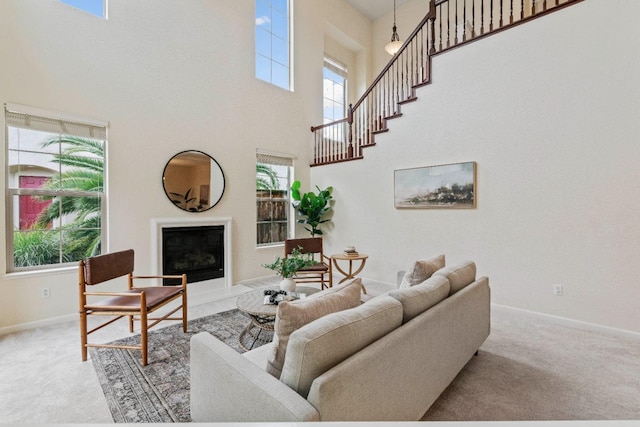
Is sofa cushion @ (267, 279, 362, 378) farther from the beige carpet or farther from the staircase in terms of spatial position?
the staircase

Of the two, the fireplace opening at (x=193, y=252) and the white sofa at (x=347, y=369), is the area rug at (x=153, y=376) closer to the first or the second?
the white sofa at (x=347, y=369)

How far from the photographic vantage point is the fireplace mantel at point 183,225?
3965mm

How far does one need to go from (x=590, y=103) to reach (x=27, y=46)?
5978 mm

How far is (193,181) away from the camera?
4.34m

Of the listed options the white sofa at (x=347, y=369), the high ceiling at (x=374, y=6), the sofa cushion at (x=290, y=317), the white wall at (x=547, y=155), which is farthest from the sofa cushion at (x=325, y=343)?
the high ceiling at (x=374, y=6)

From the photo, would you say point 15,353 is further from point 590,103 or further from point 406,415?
point 590,103

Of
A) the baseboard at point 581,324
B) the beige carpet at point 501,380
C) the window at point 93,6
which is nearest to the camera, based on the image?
the beige carpet at point 501,380

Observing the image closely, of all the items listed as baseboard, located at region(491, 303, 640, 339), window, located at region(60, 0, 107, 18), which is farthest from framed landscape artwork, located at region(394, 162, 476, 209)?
window, located at region(60, 0, 107, 18)

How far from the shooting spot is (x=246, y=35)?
498cm

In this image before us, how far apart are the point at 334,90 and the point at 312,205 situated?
3481mm

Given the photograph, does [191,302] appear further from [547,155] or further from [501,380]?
[547,155]

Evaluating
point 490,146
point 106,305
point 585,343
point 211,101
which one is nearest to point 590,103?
point 490,146

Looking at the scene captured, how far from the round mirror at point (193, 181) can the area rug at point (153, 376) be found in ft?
6.16

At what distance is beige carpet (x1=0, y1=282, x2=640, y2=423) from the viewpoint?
6.01ft
